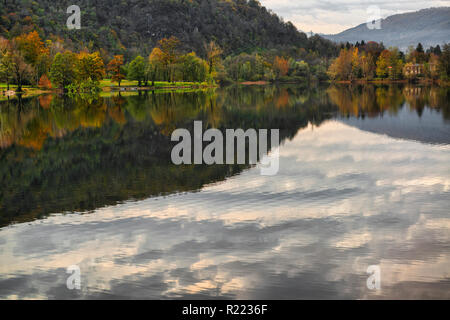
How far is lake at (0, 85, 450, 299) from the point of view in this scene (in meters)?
10.9

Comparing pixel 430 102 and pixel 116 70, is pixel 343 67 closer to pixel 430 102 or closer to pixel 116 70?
pixel 116 70

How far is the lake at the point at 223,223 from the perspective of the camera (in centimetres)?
1088

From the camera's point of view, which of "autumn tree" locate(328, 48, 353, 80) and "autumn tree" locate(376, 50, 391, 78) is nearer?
"autumn tree" locate(328, 48, 353, 80)

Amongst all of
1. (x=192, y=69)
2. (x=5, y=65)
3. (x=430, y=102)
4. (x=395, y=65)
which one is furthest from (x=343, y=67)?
(x=5, y=65)

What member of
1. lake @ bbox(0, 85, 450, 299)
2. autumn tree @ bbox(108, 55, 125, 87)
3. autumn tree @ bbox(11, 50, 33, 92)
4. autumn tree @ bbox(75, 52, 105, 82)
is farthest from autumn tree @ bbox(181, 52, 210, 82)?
lake @ bbox(0, 85, 450, 299)

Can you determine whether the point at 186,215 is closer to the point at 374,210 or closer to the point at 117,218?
the point at 117,218

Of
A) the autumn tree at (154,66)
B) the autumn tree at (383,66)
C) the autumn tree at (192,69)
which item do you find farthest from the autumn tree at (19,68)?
the autumn tree at (383,66)

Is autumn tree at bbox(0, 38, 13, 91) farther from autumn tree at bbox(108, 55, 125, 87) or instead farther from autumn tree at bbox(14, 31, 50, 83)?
autumn tree at bbox(108, 55, 125, 87)

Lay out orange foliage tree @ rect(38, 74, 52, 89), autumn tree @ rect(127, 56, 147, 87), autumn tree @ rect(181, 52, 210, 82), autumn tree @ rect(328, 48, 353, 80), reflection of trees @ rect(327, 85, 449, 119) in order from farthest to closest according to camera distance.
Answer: autumn tree @ rect(328, 48, 353, 80) → autumn tree @ rect(181, 52, 210, 82) → autumn tree @ rect(127, 56, 147, 87) → orange foliage tree @ rect(38, 74, 52, 89) → reflection of trees @ rect(327, 85, 449, 119)

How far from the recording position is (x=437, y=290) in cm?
1032

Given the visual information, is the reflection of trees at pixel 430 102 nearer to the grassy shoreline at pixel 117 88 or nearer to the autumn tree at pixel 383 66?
the grassy shoreline at pixel 117 88
